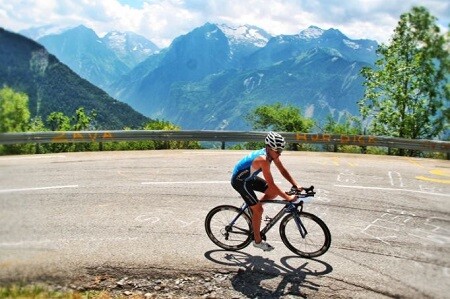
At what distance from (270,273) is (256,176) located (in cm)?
166

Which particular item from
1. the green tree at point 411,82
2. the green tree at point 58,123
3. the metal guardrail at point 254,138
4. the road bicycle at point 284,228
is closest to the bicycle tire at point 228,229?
the road bicycle at point 284,228

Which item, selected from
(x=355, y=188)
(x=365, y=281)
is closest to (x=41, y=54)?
(x=365, y=281)

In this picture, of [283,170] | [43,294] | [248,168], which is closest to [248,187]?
[248,168]

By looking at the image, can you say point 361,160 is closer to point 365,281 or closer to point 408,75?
point 365,281

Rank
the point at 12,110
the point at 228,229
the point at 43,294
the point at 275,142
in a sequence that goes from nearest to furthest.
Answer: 1. the point at 12,110
2. the point at 43,294
3. the point at 275,142
4. the point at 228,229

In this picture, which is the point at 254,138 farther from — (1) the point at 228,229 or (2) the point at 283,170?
(2) the point at 283,170

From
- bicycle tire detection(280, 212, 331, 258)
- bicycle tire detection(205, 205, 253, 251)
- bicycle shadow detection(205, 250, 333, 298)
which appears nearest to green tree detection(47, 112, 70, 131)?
bicycle tire detection(205, 205, 253, 251)

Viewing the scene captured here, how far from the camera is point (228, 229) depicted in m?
7.96

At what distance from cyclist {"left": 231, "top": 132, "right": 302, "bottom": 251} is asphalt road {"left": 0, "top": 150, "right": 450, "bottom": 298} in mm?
814

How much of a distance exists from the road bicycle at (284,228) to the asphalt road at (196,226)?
208mm

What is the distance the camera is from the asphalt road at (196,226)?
22.9ft

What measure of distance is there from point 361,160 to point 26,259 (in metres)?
15.3

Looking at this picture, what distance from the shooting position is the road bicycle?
296 inches

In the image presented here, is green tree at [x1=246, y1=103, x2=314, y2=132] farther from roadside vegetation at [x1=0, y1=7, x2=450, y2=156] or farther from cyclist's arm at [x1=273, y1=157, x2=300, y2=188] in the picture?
cyclist's arm at [x1=273, y1=157, x2=300, y2=188]
